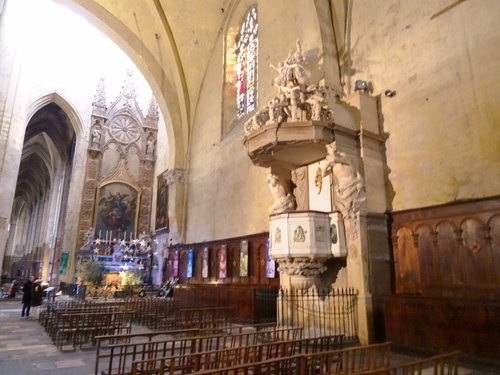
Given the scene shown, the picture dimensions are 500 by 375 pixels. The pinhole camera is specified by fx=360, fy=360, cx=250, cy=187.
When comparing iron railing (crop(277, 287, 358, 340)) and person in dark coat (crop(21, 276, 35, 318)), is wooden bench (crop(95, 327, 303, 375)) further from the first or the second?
person in dark coat (crop(21, 276, 35, 318))

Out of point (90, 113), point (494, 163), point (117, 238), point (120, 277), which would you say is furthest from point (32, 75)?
point (494, 163)

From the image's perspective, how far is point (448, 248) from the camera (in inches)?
246

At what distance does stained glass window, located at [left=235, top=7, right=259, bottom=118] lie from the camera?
1317 cm

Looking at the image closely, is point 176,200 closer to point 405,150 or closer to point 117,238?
point 117,238

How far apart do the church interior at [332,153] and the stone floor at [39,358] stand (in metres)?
1.69

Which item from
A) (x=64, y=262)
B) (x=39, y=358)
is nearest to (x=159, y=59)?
(x=64, y=262)

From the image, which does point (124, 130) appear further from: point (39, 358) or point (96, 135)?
point (39, 358)

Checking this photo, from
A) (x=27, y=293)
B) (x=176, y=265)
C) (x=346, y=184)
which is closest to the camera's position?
(x=346, y=184)

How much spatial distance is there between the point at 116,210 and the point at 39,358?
59.6 feet

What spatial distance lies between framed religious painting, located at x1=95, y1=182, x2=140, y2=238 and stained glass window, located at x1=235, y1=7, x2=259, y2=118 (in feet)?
40.7

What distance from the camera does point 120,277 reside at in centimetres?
1903

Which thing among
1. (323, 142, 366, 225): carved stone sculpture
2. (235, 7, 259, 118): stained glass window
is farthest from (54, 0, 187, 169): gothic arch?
(323, 142, 366, 225): carved stone sculpture

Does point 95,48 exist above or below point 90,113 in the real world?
above

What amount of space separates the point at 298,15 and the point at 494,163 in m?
6.35
